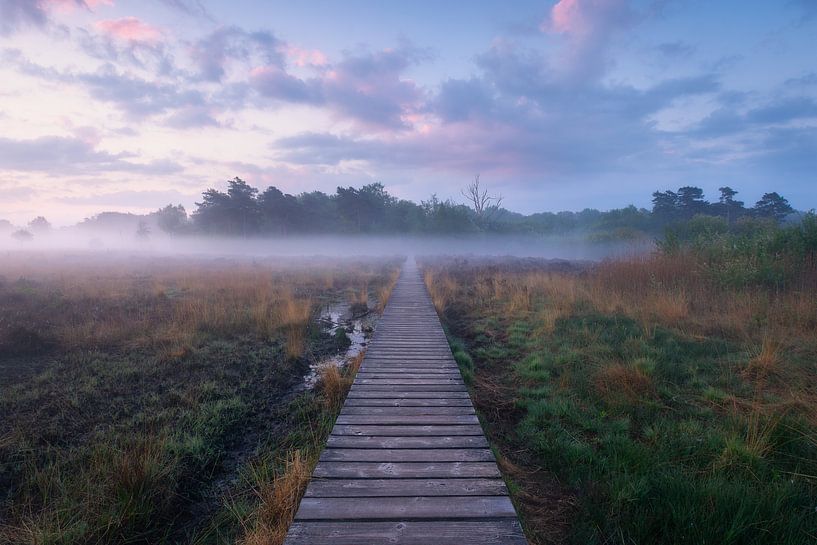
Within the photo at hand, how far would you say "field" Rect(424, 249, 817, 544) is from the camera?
9.25 ft

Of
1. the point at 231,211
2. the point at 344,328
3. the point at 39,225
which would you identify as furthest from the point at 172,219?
the point at 344,328

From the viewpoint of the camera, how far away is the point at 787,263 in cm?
1019

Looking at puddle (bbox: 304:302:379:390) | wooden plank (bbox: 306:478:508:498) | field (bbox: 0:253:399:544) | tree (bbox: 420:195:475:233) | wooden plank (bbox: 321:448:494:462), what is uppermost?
tree (bbox: 420:195:475:233)

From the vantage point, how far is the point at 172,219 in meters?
72.2

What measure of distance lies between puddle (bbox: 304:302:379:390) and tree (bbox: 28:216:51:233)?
444ft

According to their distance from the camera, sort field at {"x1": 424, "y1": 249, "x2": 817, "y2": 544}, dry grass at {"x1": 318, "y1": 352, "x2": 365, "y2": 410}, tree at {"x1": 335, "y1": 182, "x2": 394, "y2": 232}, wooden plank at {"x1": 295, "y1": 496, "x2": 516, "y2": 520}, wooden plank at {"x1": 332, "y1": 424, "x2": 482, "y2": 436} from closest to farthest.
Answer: wooden plank at {"x1": 295, "y1": 496, "x2": 516, "y2": 520}
field at {"x1": 424, "y1": 249, "x2": 817, "y2": 544}
wooden plank at {"x1": 332, "y1": 424, "x2": 482, "y2": 436}
dry grass at {"x1": 318, "y1": 352, "x2": 365, "y2": 410}
tree at {"x1": 335, "y1": 182, "x2": 394, "y2": 232}

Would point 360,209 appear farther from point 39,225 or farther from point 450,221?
point 39,225

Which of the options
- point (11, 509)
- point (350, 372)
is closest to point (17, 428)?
point (11, 509)

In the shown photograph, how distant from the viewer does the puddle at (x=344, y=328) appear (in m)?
7.45

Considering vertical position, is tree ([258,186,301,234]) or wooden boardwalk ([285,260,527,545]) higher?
tree ([258,186,301,234])

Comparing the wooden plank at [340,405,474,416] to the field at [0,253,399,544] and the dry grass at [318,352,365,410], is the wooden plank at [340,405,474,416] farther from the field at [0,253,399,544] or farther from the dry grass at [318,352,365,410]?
the dry grass at [318,352,365,410]

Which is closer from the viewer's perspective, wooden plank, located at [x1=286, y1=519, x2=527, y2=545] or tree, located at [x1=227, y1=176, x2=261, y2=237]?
wooden plank, located at [x1=286, y1=519, x2=527, y2=545]

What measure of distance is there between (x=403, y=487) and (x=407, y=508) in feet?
0.83

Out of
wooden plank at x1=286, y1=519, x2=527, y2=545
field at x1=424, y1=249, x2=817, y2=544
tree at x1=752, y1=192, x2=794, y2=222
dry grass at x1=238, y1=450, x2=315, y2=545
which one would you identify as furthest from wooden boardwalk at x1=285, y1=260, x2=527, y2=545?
tree at x1=752, y1=192, x2=794, y2=222
